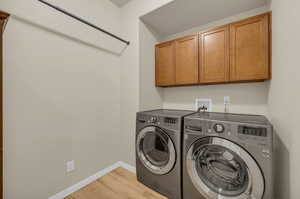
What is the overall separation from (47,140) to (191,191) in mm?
1646

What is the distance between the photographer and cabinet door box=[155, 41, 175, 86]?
1907 mm

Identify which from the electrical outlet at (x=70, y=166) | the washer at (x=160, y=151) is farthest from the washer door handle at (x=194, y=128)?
the electrical outlet at (x=70, y=166)

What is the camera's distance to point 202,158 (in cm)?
120

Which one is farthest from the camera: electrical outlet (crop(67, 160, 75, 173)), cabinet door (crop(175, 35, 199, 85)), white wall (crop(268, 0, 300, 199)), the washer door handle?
cabinet door (crop(175, 35, 199, 85))

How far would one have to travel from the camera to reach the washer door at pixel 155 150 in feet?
4.51

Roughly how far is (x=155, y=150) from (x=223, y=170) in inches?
31.0

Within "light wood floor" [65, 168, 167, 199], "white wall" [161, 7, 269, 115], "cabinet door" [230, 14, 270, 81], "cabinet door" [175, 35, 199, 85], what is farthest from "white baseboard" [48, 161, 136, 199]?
"cabinet door" [230, 14, 270, 81]

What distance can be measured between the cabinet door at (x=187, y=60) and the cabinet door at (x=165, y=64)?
87 millimetres

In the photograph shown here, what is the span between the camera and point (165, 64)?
1984 mm

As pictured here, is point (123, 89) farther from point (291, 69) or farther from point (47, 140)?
point (291, 69)

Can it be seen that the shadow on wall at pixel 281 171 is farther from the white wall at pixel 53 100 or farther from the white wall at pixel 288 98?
the white wall at pixel 53 100

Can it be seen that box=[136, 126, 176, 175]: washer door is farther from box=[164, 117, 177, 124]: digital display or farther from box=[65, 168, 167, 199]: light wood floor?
box=[65, 168, 167, 199]: light wood floor

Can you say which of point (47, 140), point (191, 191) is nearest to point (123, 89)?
point (47, 140)

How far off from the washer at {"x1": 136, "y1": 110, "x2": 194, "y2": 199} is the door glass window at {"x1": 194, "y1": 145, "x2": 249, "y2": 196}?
9.5 inches
